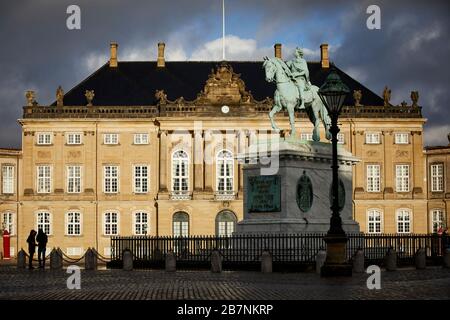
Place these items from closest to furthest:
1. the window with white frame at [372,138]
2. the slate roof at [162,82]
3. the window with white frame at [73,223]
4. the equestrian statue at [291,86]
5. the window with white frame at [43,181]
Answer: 1. the equestrian statue at [291,86]
2. the window with white frame at [73,223]
3. the window with white frame at [43,181]
4. the window with white frame at [372,138]
5. the slate roof at [162,82]

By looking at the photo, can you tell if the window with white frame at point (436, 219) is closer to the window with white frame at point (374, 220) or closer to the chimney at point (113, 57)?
the window with white frame at point (374, 220)

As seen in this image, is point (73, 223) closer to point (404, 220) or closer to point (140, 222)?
point (140, 222)

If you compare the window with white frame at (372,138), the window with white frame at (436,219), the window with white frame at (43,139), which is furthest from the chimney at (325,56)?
the window with white frame at (43,139)

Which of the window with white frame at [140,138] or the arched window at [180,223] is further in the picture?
the window with white frame at [140,138]

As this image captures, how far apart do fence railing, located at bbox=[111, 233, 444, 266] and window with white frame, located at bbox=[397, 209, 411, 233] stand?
102 feet

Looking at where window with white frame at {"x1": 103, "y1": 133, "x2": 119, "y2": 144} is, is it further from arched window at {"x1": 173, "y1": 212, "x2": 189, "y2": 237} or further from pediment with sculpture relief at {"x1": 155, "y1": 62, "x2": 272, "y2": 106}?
arched window at {"x1": 173, "y1": 212, "x2": 189, "y2": 237}

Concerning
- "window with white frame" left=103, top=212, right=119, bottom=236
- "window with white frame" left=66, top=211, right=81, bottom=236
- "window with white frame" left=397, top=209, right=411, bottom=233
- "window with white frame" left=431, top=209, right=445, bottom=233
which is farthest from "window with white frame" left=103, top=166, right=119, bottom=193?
"window with white frame" left=431, top=209, right=445, bottom=233

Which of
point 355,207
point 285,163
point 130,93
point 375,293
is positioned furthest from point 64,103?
point 375,293

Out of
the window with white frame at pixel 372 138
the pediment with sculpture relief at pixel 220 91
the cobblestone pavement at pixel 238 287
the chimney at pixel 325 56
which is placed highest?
the chimney at pixel 325 56

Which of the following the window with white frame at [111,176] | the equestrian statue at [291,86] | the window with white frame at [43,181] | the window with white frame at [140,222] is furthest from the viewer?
the window with white frame at [111,176]

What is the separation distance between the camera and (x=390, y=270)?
2453 centimetres

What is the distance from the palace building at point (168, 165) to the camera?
6203 cm

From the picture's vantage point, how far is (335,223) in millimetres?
20422

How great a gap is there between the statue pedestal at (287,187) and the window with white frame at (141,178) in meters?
37.0
